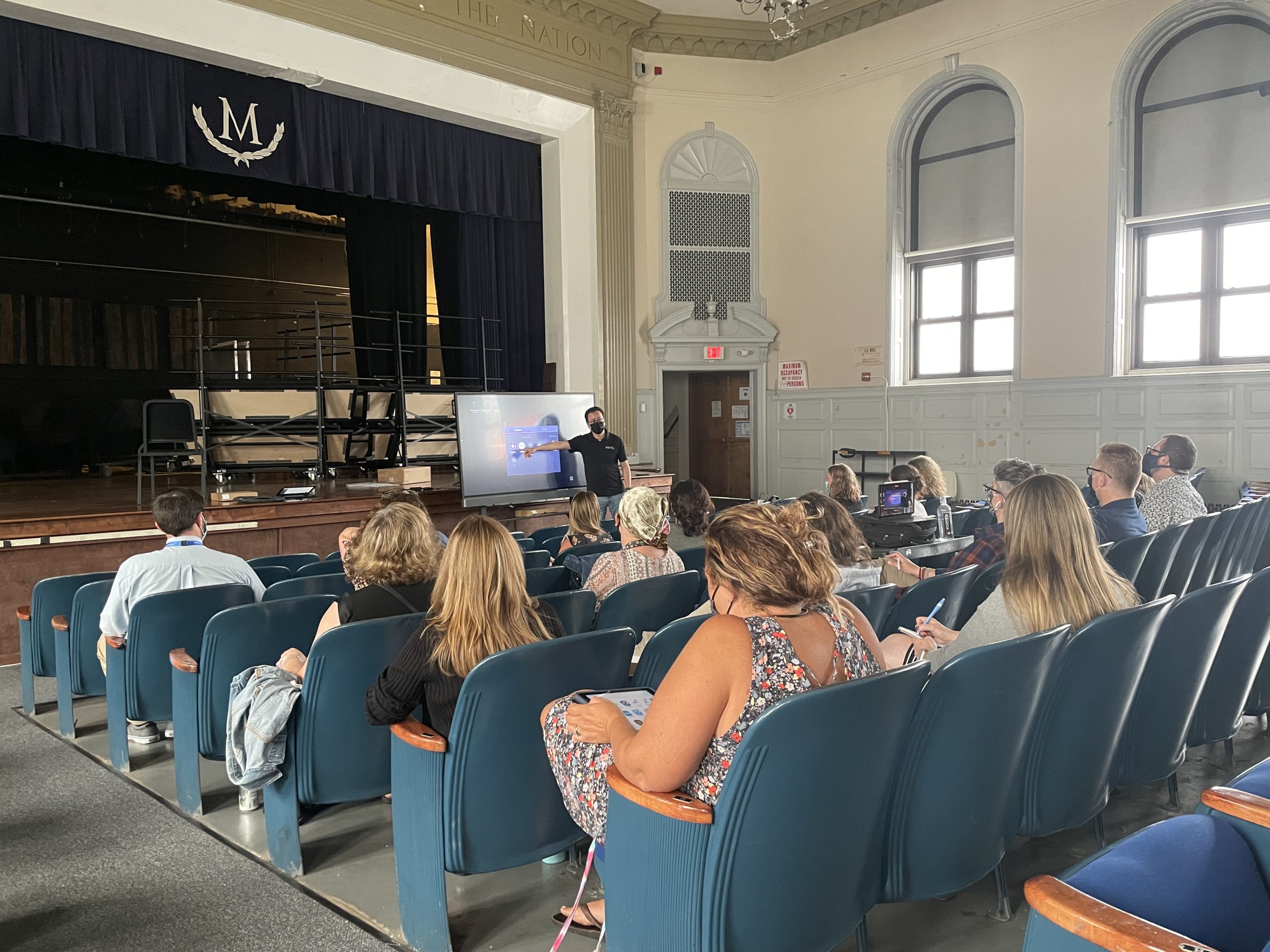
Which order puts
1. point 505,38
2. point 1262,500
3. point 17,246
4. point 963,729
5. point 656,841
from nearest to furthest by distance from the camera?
point 656,841 → point 963,729 → point 1262,500 → point 505,38 → point 17,246

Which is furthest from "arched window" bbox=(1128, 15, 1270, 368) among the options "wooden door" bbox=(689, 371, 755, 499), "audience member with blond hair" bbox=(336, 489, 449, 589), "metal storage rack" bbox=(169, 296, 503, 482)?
"audience member with blond hair" bbox=(336, 489, 449, 589)

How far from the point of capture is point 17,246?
1040 cm

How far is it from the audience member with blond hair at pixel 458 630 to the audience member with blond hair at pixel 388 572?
0.42 metres

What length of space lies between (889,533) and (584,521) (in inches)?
61.0

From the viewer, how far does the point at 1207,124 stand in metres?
8.70

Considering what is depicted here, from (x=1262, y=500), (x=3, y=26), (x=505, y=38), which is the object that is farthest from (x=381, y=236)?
(x=1262, y=500)

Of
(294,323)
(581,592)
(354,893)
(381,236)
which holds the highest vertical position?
(381,236)

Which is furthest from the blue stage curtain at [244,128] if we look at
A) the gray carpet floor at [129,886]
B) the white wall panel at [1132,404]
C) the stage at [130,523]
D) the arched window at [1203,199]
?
the white wall panel at [1132,404]

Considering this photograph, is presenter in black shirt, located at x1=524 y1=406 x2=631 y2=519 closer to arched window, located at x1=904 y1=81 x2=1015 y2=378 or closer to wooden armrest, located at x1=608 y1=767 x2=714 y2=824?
arched window, located at x1=904 y1=81 x2=1015 y2=378

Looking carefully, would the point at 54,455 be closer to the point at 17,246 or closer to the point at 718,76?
the point at 17,246

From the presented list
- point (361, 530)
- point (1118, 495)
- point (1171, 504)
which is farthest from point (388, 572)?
point (1171, 504)

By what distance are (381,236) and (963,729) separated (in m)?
10.8

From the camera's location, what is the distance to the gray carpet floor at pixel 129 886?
7.31 ft

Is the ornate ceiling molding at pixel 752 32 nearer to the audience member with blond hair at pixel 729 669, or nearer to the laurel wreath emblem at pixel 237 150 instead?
the laurel wreath emblem at pixel 237 150
